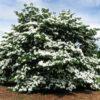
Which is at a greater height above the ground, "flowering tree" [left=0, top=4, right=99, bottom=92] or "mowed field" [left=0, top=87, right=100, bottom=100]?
"flowering tree" [left=0, top=4, right=99, bottom=92]

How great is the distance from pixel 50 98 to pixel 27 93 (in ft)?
4.87

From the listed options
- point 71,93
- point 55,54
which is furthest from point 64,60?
point 71,93

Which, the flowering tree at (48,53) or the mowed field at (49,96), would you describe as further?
the flowering tree at (48,53)

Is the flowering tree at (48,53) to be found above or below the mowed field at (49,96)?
above

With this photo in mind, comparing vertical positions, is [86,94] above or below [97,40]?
below

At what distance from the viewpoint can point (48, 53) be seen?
1623 cm

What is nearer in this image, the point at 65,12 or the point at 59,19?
the point at 59,19

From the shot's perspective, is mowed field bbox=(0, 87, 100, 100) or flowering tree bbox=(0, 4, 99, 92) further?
flowering tree bbox=(0, 4, 99, 92)

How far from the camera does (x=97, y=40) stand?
62.5ft

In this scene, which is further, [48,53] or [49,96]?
[48,53]

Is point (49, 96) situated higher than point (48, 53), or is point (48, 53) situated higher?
point (48, 53)

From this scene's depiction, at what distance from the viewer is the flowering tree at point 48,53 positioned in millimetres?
16297

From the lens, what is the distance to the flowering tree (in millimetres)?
16297

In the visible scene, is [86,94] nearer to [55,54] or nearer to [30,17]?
[55,54]
